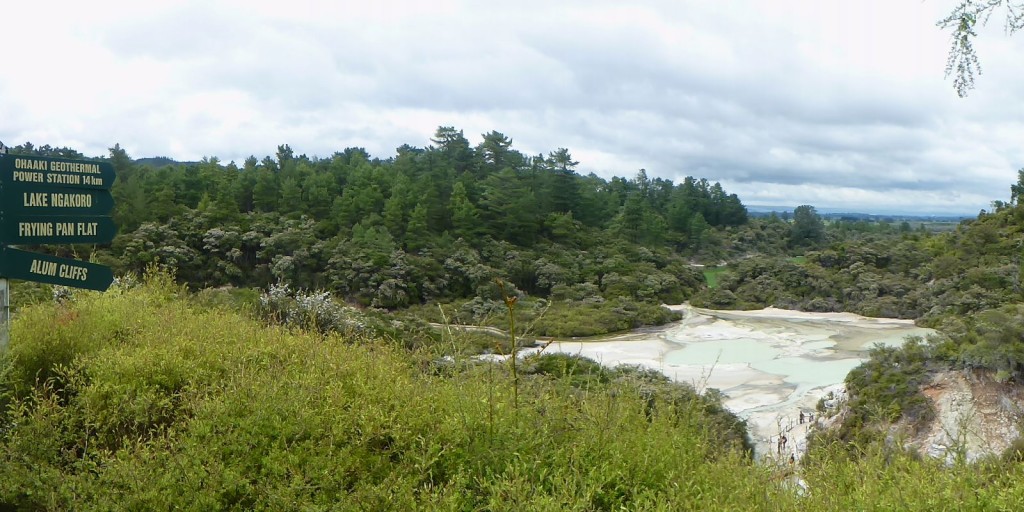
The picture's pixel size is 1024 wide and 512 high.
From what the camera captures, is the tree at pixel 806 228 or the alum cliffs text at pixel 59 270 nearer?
the alum cliffs text at pixel 59 270

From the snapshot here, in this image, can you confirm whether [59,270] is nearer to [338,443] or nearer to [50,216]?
[50,216]

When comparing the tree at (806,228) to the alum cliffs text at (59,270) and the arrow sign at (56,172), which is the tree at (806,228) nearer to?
the arrow sign at (56,172)

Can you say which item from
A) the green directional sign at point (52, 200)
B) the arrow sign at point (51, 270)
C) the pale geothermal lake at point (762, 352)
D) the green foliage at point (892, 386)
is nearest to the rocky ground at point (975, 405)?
the green foliage at point (892, 386)

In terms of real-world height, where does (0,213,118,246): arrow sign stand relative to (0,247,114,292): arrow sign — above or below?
above

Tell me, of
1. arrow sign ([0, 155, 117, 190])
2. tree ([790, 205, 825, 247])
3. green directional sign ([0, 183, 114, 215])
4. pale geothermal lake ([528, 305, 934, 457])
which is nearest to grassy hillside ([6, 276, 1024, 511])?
green directional sign ([0, 183, 114, 215])

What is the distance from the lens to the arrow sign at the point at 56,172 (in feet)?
13.4

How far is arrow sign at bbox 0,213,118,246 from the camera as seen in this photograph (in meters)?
4.12

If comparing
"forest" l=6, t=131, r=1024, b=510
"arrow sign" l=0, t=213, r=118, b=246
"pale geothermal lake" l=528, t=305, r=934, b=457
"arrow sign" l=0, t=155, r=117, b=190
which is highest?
"arrow sign" l=0, t=155, r=117, b=190

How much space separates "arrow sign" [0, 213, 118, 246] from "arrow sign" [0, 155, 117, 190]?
0.68ft

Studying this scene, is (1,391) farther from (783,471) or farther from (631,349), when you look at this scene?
(631,349)

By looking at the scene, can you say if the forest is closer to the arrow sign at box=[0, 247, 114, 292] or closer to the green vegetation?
the arrow sign at box=[0, 247, 114, 292]

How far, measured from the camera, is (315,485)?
271 centimetres

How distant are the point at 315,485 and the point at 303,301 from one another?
7.90 meters

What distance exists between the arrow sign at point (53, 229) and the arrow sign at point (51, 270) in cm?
9
